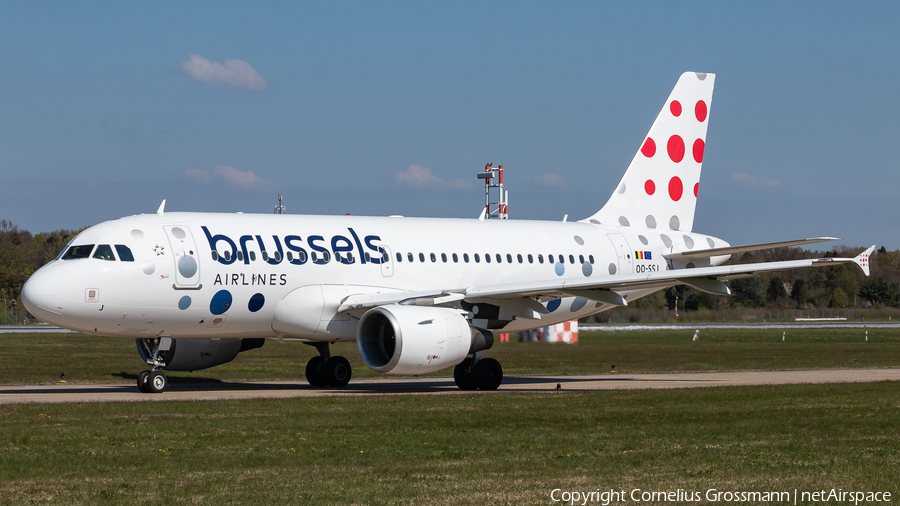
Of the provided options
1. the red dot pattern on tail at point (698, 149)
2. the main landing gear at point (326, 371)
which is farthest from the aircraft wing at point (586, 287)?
the red dot pattern on tail at point (698, 149)

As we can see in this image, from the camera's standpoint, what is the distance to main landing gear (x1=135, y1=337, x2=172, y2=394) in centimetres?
2303

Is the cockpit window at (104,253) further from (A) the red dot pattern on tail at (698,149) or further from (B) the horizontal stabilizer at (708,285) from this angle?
(A) the red dot pattern on tail at (698,149)

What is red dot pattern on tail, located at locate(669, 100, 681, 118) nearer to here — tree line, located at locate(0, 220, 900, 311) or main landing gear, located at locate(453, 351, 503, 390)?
main landing gear, located at locate(453, 351, 503, 390)

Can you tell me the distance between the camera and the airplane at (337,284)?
22109 mm

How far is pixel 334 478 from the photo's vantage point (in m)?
11.7

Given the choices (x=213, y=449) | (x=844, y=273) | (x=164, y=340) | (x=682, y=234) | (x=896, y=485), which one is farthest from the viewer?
(x=844, y=273)

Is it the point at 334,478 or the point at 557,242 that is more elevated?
the point at 557,242

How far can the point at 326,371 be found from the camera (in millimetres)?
26672

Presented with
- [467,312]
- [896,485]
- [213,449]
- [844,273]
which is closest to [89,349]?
[467,312]

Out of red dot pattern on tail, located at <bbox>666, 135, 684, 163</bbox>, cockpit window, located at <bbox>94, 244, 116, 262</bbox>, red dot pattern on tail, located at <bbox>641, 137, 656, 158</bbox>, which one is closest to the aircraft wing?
cockpit window, located at <bbox>94, 244, 116, 262</bbox>

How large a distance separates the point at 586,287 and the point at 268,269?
7.10 meters

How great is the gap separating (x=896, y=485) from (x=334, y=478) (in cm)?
602

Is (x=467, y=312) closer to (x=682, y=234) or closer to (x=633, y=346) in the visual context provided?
(x=633, y=346)

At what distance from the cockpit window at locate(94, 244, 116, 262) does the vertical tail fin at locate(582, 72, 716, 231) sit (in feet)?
48.3
